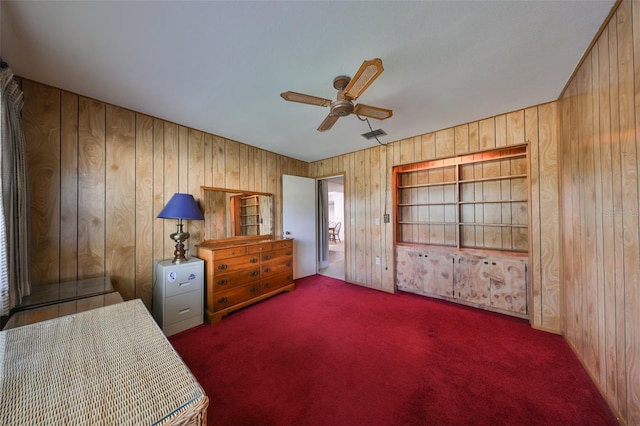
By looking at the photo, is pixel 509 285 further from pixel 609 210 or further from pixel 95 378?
pixel 95 378

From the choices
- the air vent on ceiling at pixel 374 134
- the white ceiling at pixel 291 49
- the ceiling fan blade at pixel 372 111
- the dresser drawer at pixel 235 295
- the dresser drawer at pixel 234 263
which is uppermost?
the white ceiling at pixel 291 49

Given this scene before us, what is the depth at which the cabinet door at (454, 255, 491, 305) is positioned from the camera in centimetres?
278

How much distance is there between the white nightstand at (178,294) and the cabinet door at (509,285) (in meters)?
3.50

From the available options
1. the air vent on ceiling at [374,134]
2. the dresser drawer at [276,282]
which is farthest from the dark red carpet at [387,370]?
the air vent on ceiling at [374,134]

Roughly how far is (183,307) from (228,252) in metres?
0.72

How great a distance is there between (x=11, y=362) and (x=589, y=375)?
11.2ft

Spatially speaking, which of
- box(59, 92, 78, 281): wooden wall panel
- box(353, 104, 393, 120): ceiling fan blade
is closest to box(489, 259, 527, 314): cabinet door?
box(353, 104, 393, 120): ceiling fan blade

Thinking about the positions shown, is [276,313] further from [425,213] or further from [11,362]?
[425,213]

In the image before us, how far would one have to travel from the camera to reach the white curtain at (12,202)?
4.38ft

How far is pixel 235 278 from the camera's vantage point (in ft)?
9.25

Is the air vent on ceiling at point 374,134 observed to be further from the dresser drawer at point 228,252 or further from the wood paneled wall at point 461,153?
the dresser drawer at point 228,252

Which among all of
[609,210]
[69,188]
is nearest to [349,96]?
[609,210]

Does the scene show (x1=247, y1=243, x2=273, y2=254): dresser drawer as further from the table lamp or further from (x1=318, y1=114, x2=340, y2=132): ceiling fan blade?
(x1=318, y1=114, x2=340, y2=132): ceiling fan blade

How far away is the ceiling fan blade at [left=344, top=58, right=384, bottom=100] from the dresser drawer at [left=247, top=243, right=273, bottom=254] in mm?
2231
